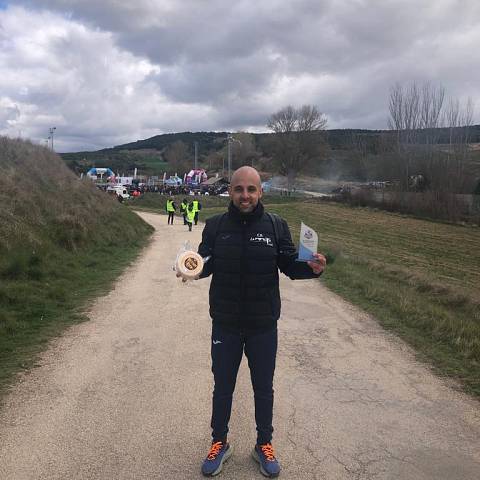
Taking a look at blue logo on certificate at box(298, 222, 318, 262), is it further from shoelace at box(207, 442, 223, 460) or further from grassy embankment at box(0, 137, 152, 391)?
grassy embankment at box(0, 137, 152, 391)

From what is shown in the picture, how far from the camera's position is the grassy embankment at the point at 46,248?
651 cm

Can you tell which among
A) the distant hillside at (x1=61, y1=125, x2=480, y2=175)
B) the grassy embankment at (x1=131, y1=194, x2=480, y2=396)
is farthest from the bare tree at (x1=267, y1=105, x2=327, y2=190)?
the grassy embankment at (x1=131, y1=194, x2=480, y2=396)

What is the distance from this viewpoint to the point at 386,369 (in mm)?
5367

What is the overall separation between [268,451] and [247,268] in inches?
53.1

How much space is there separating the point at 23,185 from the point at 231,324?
41.6 ft

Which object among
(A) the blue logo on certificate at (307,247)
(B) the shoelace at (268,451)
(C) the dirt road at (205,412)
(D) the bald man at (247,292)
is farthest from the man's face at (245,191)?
(C) the dirt road at (205,412)

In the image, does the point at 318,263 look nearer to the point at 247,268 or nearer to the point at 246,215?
the point at 247,268

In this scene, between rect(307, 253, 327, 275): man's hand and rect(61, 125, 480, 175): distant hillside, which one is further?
rect(61, 125, 480, 175): distant hillside

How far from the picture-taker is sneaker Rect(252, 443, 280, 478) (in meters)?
3.24

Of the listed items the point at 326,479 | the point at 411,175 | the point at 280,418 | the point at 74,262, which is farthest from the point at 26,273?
the point at 411,175

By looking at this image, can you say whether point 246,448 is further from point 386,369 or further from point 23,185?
point 23,185

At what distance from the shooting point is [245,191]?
10.7 feet

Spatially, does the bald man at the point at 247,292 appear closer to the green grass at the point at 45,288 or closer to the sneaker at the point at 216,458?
the sneaker at the point at 216,458

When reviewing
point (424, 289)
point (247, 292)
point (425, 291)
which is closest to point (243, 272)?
point (247, 292)
